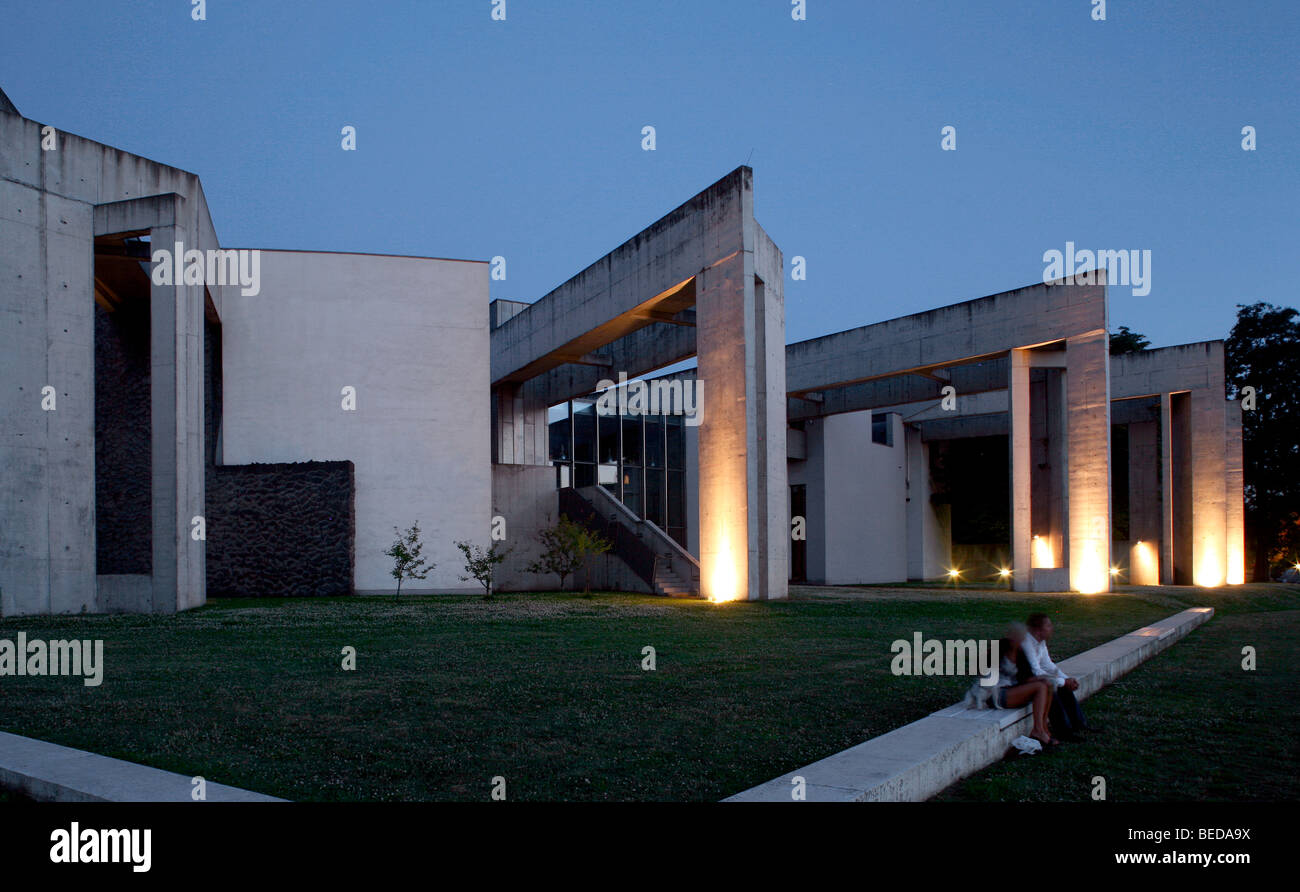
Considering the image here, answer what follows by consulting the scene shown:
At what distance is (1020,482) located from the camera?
25.7 meters

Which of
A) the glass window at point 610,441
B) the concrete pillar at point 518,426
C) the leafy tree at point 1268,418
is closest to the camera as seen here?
the concrete pillar at point 518,426

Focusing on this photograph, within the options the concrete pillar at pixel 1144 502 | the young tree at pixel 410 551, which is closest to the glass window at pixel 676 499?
the young tree at pixel 410 551

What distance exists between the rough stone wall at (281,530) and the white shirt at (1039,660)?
1887 centimetres

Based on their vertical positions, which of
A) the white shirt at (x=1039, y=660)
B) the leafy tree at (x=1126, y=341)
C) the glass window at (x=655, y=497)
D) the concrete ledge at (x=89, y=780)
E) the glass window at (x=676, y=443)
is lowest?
the concrete ledge at (x=89, y=780)

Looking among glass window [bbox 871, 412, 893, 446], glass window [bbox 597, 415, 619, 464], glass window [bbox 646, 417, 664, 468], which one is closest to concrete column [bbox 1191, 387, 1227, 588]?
glass window [bbox 871, 412, 893, 446]

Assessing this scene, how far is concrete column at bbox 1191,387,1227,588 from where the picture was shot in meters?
29.1

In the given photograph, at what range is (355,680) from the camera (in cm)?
879

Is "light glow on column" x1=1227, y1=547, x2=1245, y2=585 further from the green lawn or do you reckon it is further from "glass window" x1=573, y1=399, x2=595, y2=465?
"glass window" x1=573, y1=399, x2=595, y2=465

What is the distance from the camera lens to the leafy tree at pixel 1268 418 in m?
35.9

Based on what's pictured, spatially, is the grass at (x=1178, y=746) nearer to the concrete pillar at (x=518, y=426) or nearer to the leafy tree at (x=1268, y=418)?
the concrete pillar at (x=518, y=426)

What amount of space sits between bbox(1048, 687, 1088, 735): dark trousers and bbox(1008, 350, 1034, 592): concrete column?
20.2m
